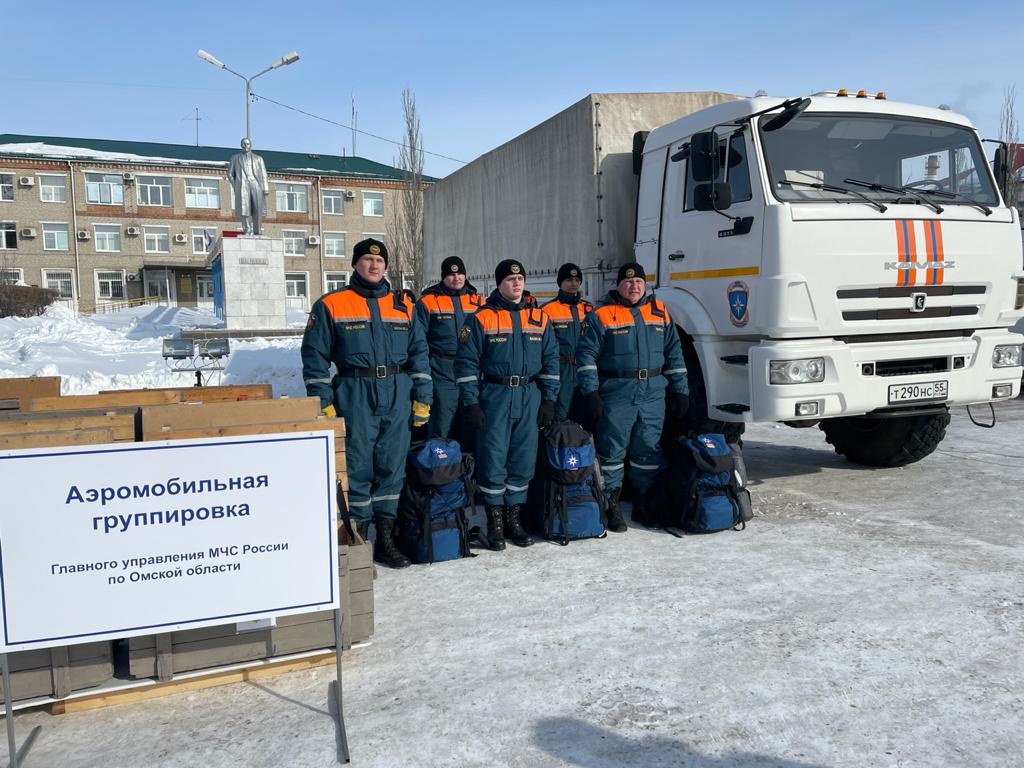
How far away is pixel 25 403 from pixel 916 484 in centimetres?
683

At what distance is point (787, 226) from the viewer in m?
5.44

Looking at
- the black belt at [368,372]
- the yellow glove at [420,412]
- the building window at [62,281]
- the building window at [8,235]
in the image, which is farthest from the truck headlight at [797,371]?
the building window at [8,235]

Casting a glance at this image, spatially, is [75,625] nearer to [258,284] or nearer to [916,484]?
[916,484]

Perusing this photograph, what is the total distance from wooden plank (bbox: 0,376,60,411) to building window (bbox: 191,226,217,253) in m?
44.7

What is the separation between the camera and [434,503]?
5.25 m

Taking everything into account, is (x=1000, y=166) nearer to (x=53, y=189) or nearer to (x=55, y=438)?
(x=55, y=438)

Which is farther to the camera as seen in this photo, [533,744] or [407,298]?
[407,298]

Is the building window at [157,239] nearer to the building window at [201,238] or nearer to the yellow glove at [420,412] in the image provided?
the building window at [201,238]

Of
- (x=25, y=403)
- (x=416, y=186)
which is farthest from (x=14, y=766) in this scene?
(x=416, y=186)

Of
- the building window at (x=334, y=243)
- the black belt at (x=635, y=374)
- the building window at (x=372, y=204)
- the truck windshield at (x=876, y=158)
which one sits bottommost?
the black belt at (x=635, y=374)

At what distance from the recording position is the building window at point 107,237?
4516 centimetres

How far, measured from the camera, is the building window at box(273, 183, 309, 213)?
4816 cm

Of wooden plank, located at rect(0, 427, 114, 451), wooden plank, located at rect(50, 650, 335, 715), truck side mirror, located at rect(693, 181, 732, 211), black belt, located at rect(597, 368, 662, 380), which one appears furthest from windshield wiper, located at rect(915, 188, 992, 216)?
wooden plank, located at rect(0, 427, 114, 451)

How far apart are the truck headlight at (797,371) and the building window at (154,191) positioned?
47392mm
